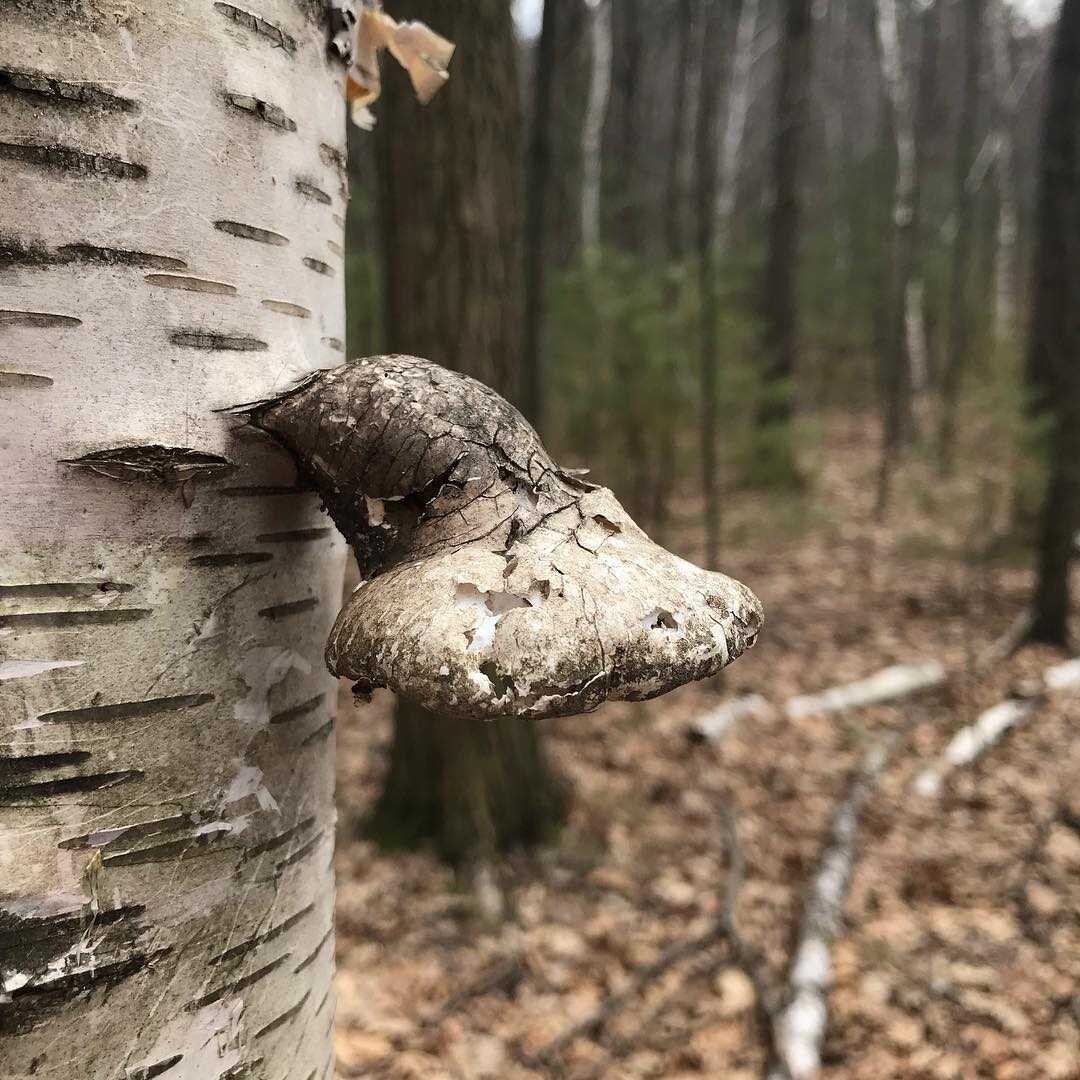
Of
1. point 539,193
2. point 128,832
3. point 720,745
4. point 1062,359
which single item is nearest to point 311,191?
point 128,832

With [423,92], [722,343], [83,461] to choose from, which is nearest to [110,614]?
[83,461]

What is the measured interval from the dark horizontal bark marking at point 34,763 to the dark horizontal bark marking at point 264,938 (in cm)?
26

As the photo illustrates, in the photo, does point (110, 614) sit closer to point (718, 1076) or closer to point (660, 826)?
point (718, 1076)

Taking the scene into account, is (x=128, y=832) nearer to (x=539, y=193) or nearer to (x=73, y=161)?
(x=73, y=161)

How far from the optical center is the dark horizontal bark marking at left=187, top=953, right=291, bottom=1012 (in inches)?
33.3

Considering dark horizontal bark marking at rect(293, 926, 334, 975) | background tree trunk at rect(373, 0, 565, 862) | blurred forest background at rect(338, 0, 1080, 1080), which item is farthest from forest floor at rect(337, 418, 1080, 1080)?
dark horizontal bark marking at rect(293, 926, 334, 975)

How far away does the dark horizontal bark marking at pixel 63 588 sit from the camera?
747 millimetres

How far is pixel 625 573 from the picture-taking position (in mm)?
855

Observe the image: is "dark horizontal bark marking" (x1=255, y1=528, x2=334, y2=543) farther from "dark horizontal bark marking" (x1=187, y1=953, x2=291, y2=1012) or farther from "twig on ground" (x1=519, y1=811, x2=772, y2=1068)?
"twig on ground" (x1=519, y1=811, x2=772, y2=1068)

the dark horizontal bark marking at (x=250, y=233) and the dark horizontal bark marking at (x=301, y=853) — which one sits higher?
the dark horizontal bark marking at (x=250, y=233)

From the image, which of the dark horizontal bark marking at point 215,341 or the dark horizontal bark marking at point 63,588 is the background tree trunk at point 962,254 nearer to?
the dark horizontal bark marking at point 215,341

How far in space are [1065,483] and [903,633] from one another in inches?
64.1

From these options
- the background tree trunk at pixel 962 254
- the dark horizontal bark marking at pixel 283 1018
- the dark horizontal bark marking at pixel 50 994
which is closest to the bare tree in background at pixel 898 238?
the background tree trunk at pixel 962 254

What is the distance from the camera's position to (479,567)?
0.82 m
